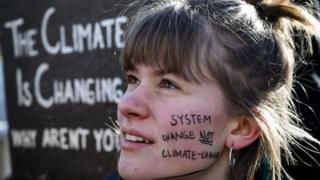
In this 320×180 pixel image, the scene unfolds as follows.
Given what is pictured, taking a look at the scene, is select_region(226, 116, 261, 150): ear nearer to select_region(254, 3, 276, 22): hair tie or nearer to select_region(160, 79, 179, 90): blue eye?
select_region(160, 79, 179, 90): blue eye

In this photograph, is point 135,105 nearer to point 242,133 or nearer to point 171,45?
point 171,45

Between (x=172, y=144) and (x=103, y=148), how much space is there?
3.24 feet

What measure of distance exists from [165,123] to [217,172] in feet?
0.84

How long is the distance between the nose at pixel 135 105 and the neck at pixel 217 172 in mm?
237

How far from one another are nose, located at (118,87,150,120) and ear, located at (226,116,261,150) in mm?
283

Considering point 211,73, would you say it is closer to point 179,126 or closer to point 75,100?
point 179,126

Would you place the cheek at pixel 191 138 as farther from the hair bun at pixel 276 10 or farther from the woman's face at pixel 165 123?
the hair bun at pixel 276 10

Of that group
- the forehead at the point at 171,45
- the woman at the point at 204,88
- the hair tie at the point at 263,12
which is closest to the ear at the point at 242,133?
the woman at the point at 204,88

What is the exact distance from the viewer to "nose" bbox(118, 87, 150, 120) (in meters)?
1.85

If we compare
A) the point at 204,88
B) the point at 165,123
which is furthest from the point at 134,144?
the point at 204,88

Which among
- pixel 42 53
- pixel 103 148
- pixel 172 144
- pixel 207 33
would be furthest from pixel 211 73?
pixel 42 53

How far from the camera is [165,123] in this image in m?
1.87

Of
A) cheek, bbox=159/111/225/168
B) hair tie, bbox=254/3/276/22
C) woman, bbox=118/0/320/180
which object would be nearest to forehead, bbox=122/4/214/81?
woman, bbox=118/0/320/180

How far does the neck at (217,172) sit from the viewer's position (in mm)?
1954
